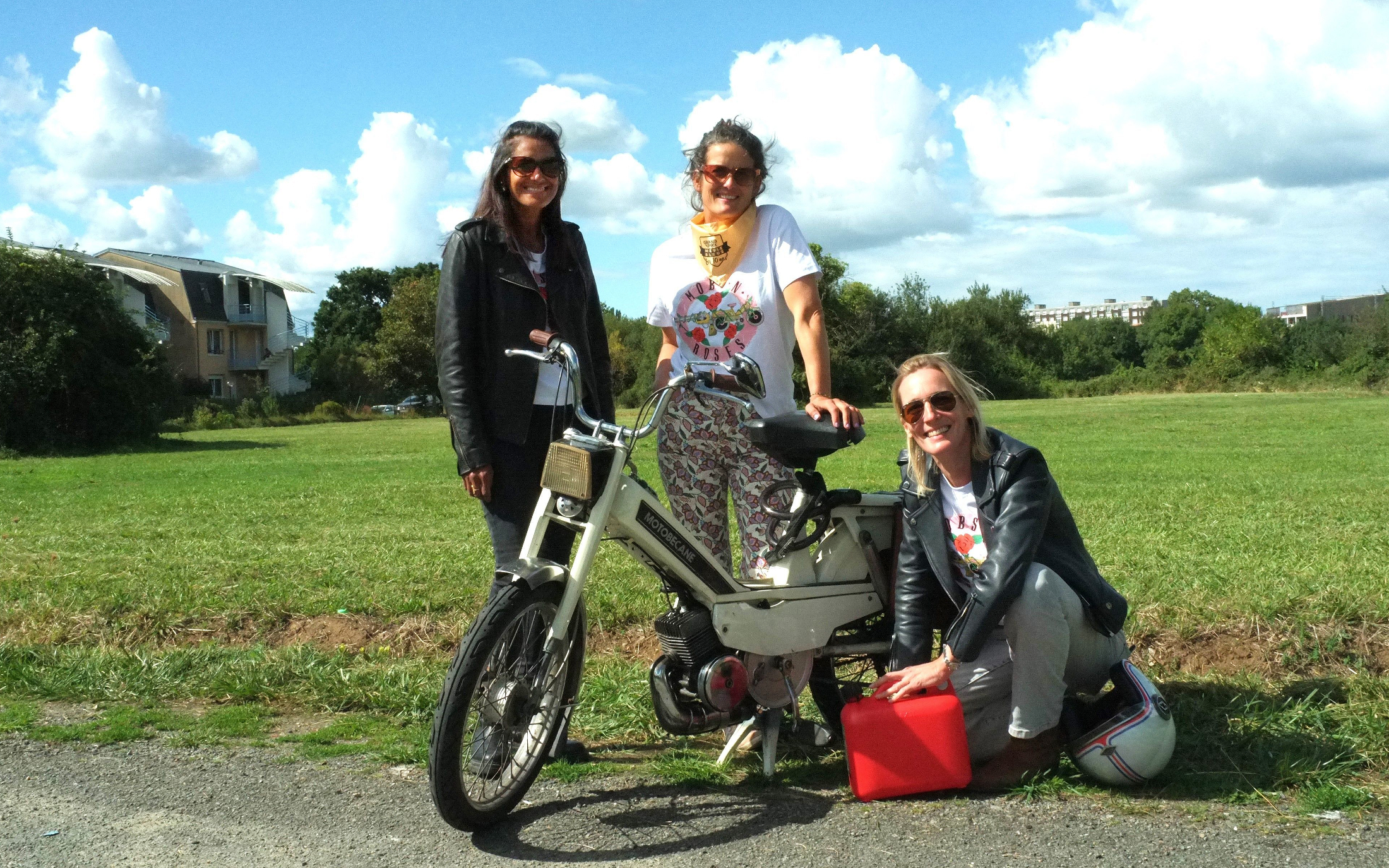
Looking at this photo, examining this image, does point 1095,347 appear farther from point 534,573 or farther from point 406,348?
point 534,573

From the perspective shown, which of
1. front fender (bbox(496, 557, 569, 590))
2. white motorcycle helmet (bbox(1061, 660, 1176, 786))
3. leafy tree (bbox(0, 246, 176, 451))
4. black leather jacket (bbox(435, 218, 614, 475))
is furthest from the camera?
leafy tree (bbox(0, 246, 176, 451))

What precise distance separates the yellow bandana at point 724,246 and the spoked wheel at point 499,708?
1.28 metres

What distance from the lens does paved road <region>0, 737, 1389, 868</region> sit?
3.08m

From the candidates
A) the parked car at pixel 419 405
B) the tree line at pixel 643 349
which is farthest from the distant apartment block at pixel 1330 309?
the parked car at pixel 419 405

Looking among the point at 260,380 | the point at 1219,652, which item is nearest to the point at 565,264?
the point at 1219,652

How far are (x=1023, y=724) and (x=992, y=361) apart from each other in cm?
6990

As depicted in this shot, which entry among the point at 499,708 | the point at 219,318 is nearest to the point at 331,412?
the point at 219,318

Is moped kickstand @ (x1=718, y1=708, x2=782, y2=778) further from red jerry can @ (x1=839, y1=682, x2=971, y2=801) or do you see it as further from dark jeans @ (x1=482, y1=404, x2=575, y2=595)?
dark jeans @ (x1=482, y1=404, x2=575, y2=595)

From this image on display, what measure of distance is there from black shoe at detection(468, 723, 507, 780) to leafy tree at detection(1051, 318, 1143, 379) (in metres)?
79.4

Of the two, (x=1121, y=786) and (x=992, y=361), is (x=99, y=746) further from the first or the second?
(x=992, y=361)

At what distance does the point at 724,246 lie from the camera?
13.7 ft

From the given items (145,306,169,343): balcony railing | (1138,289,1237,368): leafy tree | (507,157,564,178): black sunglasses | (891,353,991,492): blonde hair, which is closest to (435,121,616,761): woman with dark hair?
(507,157,564,178): black sunglasses

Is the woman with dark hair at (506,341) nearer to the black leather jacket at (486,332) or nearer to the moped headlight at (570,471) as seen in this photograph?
the black leather jacket at (486,332)

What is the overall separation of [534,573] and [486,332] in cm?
95
